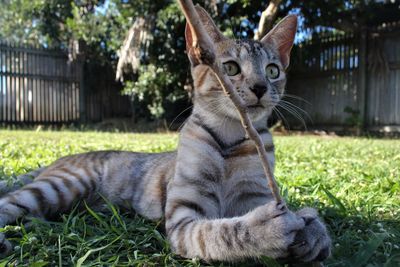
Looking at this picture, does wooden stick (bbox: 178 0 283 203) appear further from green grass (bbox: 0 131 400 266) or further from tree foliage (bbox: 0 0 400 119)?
tree foliage (bbox: 0 0 400 119)

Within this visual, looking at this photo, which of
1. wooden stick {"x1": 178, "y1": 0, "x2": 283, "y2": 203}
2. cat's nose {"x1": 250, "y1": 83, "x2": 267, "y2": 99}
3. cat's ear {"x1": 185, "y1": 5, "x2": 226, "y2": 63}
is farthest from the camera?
cat's ear {"x1": 185, "y1": 5, "x2": 226, "y2": 63}

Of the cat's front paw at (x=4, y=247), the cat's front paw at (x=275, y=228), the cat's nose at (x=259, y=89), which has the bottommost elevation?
the cat's front paw at (x=4, y=247)

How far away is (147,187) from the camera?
9.82ft

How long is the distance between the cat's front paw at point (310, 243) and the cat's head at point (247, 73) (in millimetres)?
816

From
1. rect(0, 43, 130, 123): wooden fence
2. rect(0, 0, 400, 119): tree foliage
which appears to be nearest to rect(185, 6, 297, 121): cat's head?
rect(0, 0, 400, 119): tree foliage

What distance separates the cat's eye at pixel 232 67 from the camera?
243 cm

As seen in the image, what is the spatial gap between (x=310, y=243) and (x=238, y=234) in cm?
28

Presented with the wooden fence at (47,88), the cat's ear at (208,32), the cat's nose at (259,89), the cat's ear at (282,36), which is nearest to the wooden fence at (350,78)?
the wooden fence at (47,88)

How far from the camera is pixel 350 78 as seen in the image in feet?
40.3

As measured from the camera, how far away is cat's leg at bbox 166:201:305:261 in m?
1.62

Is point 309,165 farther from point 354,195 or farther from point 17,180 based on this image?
point 17,180

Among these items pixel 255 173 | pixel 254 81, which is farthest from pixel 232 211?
pixel 254 81

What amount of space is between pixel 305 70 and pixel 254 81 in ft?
38.3

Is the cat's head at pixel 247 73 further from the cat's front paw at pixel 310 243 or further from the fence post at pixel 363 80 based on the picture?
the fence post at pixel 363 80
